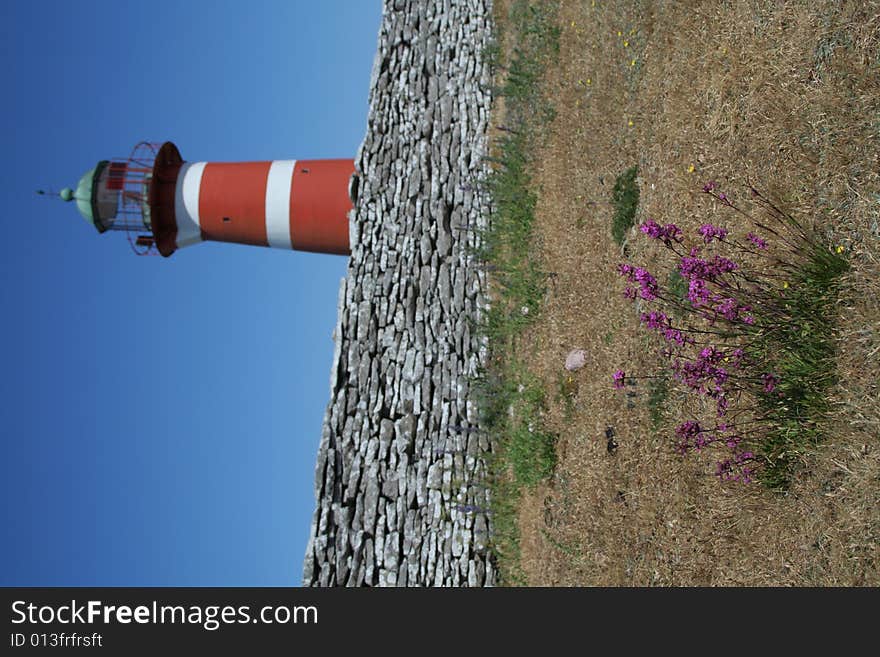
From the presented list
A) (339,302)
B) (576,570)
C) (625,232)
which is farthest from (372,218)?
(576,570)

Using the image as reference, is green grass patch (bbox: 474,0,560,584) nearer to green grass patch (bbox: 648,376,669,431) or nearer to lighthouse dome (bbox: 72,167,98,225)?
green grass patch (bbox: 648,376,669,431)

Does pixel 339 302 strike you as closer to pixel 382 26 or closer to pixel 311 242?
pixel 311 242

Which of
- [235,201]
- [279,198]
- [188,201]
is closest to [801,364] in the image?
[279,198]

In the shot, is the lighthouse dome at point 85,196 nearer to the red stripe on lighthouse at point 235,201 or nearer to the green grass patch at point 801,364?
the red stripe on lighthouse at point 235,201

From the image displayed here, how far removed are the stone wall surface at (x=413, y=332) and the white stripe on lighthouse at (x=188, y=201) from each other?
144 inches

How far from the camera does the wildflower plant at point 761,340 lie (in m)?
5.39

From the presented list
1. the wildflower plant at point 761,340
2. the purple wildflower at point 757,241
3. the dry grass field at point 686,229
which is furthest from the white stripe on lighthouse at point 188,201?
the purple wildflower at point 757,241

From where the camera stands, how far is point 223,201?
1381 cm

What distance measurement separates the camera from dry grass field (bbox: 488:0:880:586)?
5.23 metres

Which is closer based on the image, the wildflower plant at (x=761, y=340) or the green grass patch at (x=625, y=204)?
the wildflower plant at (x=761, y=340)

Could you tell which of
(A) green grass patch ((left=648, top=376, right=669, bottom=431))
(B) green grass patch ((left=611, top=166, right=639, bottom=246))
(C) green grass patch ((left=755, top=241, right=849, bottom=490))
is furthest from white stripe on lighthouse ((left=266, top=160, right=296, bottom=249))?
(C) green grass patch ((left=755, top=241, right=849, bottom=490))

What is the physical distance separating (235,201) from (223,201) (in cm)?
24

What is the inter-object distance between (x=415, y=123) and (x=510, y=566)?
657cm

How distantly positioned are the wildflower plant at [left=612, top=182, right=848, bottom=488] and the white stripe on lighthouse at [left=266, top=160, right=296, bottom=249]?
8.32 meters
